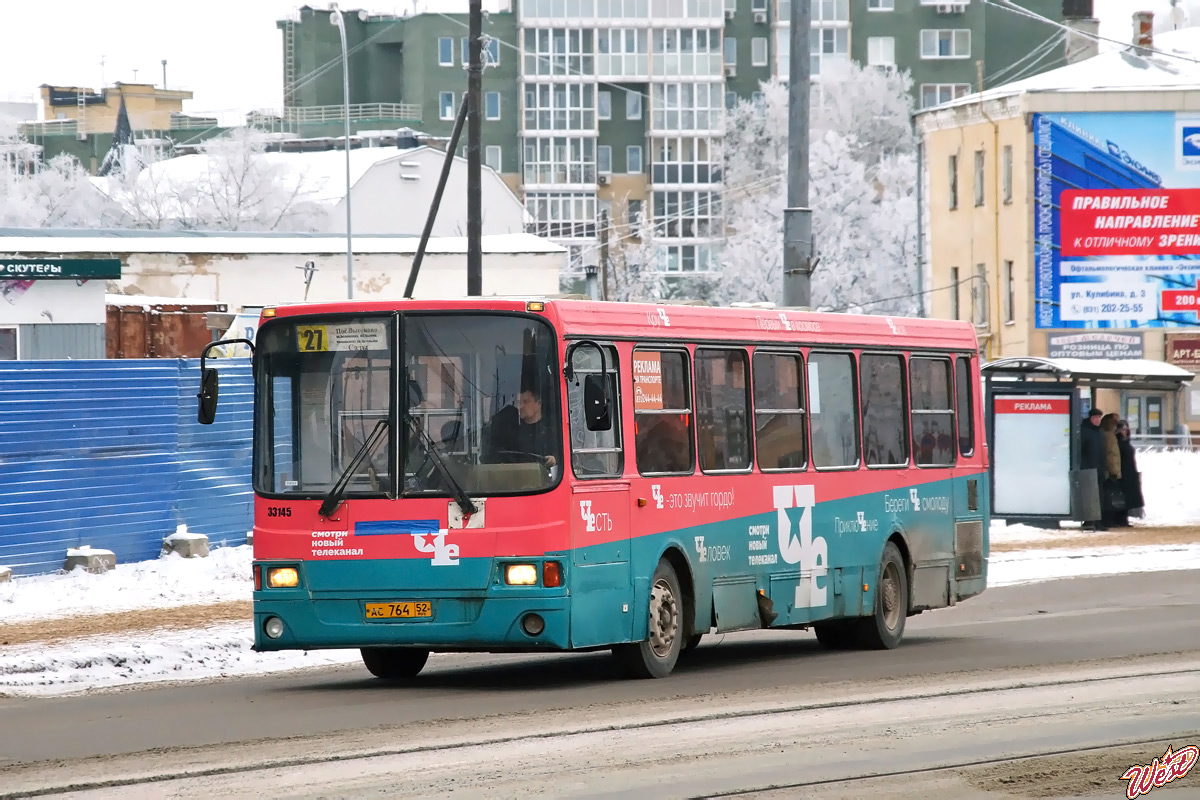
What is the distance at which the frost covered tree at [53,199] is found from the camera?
10294 cm

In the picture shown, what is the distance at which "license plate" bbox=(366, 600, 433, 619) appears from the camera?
13461mm

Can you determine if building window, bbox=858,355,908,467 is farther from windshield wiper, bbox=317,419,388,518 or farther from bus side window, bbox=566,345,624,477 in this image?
windshield wiper, bbox=317,419,388,518

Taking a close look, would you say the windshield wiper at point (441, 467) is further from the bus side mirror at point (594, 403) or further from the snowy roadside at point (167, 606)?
the snowy roadside at point (167, 606)

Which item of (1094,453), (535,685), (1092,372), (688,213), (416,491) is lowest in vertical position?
(535,685)

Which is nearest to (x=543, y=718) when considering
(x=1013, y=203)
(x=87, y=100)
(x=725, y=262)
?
(x=1013, y=203)

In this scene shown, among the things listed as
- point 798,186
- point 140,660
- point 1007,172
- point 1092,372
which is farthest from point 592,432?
Answer: point 1007,172

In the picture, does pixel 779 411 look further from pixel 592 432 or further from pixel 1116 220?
pixel 1116 220

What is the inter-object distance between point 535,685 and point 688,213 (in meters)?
107

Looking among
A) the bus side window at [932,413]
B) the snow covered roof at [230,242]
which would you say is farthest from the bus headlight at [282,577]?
the snow covered roof at [230,242]

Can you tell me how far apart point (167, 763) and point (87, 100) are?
443 ft

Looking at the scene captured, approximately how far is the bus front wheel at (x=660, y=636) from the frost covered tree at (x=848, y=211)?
81163 mm

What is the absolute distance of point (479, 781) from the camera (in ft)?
30.9

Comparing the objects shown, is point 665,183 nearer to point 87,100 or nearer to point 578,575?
point 87,100

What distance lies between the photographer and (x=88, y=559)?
22.4m
